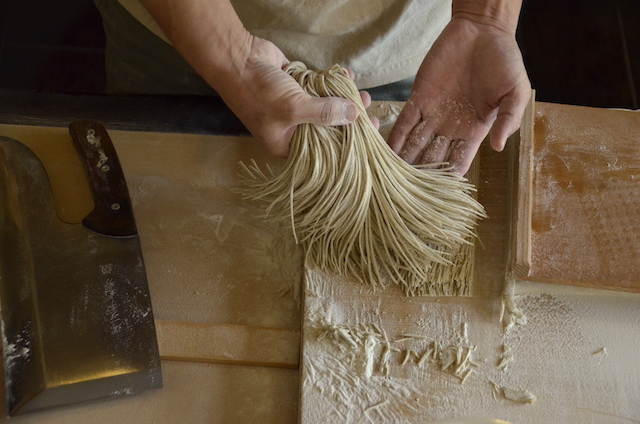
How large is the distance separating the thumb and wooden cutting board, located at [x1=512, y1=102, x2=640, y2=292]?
348 millimetres

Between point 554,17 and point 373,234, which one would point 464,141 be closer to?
point 373,234

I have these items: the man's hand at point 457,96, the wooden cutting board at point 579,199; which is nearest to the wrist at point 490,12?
the man's hand at point 457,96

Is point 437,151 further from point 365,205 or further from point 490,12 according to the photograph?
point 490,12

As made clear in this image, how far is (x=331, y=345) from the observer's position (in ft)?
3.26

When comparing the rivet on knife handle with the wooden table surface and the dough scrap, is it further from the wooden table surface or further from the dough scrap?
the dough scrap

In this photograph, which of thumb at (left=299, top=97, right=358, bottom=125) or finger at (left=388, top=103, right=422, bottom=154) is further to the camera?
finger at (left=388, top=103, right=422, bottom=154)

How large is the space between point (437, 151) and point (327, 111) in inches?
11.0

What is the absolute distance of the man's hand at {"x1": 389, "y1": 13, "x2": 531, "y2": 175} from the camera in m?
1.10

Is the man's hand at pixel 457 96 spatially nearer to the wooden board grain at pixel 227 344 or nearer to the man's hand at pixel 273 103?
the man's hand at pixel 273 103

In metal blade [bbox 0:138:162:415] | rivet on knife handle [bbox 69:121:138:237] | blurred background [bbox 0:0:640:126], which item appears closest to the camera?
metal blade [bbox 0:138:162:415]

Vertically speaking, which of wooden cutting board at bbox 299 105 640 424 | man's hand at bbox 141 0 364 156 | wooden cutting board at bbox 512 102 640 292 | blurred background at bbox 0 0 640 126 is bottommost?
wooden cutting board at bbox 299 105 640 424

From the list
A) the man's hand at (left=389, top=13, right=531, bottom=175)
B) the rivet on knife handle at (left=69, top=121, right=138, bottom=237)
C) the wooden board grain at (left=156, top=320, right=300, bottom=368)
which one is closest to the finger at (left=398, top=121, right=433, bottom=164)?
the man's hand at (left=389, top=13, right=531, bottom=175)

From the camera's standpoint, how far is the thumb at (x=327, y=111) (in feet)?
3.12

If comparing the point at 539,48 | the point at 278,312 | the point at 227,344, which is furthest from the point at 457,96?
the point at 539,48
